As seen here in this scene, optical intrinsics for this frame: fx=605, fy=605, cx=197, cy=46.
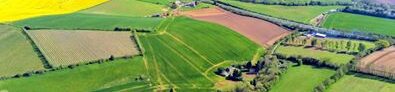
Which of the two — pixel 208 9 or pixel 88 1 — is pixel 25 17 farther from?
pixel 208 9

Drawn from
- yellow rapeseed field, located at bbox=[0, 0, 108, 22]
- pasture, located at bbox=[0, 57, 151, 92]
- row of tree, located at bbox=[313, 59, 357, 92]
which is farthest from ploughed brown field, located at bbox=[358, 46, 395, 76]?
yellow rapeseed field, located at bbox=[0, 0, 108, 22]

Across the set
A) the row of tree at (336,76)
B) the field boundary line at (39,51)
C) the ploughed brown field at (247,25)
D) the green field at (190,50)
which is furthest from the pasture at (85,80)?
the ploughed brown field at (247,25)

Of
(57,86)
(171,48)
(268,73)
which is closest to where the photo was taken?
(57,86)

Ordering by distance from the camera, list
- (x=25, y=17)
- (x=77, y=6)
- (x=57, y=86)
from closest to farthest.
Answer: (x=57, y=86) < (x=25, y=17) < (x=77, y=6)

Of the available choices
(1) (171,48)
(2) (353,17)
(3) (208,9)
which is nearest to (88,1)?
(3) (208,9)

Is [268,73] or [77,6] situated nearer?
[268,73]

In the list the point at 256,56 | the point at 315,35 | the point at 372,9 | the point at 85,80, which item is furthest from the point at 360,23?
the point at 85,80

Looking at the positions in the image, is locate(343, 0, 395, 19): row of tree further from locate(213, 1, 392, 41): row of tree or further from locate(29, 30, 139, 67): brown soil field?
locate(29, 30, 139, 67): brown soil field
